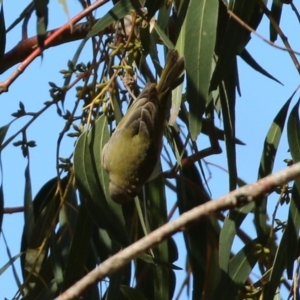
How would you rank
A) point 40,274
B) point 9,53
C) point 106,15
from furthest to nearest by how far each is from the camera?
point 9,53 < point 40,274 < point 106,15

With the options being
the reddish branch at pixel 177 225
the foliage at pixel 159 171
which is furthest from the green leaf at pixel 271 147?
the reddish branch at pixel 177 225

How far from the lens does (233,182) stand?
228 centimetres

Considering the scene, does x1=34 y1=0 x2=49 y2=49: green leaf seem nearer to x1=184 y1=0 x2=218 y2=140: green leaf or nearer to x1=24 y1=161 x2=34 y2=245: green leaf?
x1=184 y1=0 x2=218 y2=140: green leaf

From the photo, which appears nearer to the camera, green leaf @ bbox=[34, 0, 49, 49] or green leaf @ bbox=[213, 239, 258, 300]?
green leaf @ bbox=[34, 0, 49, 49]

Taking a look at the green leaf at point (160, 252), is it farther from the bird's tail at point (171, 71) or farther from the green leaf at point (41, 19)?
the green leaf at point (41, 19)

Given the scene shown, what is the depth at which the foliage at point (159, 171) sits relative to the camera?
2178 mm

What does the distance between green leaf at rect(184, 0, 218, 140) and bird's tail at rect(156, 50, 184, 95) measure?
142mm

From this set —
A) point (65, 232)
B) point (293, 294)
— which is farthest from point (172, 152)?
point (293, 294)

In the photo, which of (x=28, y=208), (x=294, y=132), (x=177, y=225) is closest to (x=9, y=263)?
(x=28, y=208)

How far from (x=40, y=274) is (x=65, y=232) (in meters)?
0.13

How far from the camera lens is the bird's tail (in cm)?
233

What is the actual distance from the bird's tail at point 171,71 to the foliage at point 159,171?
0.09 feet

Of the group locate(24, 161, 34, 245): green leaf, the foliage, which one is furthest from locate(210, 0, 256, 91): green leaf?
locate(24, 161, 34, 245): green leaf

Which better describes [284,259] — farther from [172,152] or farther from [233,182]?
[172,152]
